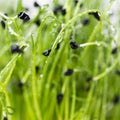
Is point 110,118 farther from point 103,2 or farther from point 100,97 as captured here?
point 103,2

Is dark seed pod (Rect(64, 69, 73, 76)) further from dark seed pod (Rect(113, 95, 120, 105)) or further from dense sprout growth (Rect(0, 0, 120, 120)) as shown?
dark seed pod (Rect(113, 95, 120, 105))

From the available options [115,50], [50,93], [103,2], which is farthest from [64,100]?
[103,2]

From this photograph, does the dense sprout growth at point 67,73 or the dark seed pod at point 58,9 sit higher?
the dark seed pod at point 58,9

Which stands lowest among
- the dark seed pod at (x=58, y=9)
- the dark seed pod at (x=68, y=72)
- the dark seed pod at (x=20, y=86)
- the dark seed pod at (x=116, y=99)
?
the dark seed pod at (x=116, y=99)

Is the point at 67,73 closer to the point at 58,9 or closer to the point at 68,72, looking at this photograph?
the point at 68,72

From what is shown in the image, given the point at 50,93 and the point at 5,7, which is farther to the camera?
the point at 5,7

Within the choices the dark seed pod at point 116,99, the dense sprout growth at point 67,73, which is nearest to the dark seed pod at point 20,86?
the dense sprout growth at point 67,73

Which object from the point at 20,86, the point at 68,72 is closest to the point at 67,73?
the point at 68,72

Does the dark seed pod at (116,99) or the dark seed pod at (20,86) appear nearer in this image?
the dark seed pod at (20,86)

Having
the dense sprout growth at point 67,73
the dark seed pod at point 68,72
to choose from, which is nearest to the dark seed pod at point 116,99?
the dense sprout growth at point 67,73

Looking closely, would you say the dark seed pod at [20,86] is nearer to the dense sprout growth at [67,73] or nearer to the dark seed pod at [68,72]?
the dense sprout growth at [67,73]

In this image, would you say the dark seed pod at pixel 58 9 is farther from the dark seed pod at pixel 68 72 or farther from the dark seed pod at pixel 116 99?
the dark seed pod at pixel 116 99
